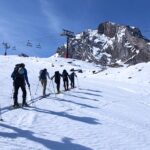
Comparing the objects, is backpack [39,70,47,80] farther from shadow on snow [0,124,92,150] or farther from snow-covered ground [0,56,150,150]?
shadow on snow [0,124,92,150]

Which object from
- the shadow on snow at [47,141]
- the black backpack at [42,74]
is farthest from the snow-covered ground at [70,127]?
the black backpack at [42,74]

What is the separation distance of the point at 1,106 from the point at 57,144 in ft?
23.1

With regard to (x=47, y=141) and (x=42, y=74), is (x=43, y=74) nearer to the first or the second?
(x=42, y=74)

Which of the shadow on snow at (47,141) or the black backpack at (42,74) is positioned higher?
the black backpack at (42,74)

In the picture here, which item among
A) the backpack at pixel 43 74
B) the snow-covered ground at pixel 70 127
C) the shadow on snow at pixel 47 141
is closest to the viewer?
the shadow on snow at pixel 47 141

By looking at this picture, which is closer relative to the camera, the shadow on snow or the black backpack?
the shadow on snow

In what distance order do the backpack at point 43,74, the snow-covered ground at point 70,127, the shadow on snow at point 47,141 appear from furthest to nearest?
the backpack at point 43,74, the snow-covered ground at point 70,127, the shadow on snow at point 47,141

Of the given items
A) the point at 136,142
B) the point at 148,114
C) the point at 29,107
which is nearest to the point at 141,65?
the point at 148,114

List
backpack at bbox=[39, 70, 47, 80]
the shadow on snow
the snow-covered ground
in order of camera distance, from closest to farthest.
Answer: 1. the shadow on snow
2. the snow-covered ground
3. backpack at bbox=[39, 70, 47, 80]

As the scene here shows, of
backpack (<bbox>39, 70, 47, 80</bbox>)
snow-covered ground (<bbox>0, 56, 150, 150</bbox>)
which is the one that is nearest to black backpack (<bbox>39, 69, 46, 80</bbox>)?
backpack (<bbox>39, 70, 47, 80</bbox>)

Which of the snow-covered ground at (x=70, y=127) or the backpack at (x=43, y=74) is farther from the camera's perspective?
the backpack at (x=43, y=74)

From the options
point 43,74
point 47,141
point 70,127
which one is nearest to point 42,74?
point 43,74

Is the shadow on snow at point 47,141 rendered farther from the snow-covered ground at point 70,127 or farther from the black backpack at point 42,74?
the black backpack at point 42,74

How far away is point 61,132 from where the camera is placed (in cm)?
1352
